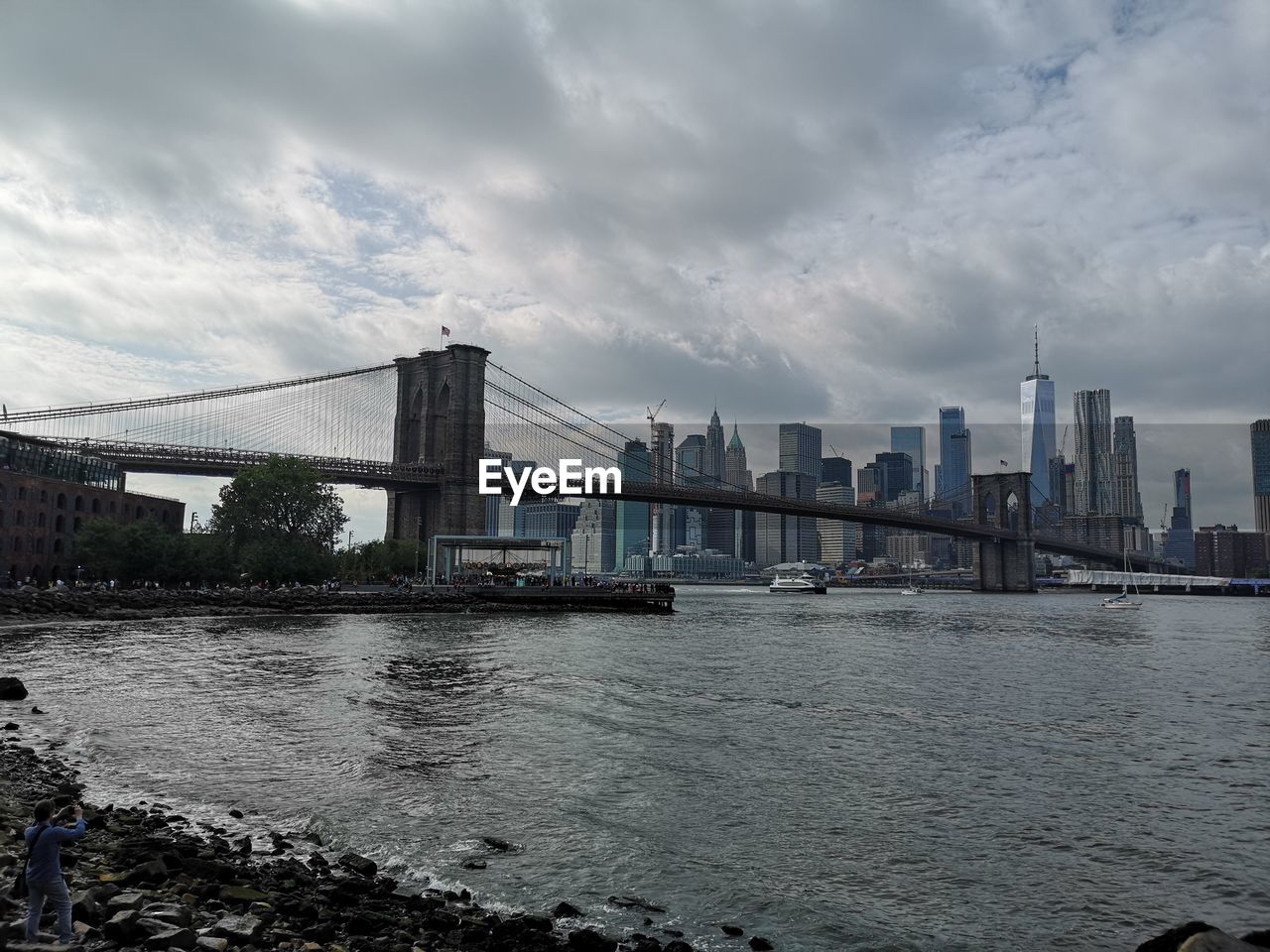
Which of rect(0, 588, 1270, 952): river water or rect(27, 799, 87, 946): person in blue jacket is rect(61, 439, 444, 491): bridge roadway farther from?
rect(27, 799, 87, 946): person in blue jacket

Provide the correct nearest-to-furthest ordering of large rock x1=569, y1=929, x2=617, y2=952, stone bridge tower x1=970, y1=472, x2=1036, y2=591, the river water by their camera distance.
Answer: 1. large rock x1=569, y1=929, x2=617, y2=952
2. the river water
3. stone bridge tower x1=970, y1=472, x2=1036, y2=591

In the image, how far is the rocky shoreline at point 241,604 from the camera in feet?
172

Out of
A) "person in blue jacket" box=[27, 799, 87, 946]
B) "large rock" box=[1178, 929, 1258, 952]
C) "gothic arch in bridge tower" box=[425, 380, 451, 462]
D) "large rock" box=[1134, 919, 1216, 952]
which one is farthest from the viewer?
"gothic arch in bridge tower" box=[425, 380, 451, 462]

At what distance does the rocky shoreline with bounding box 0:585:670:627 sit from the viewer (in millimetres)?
52469

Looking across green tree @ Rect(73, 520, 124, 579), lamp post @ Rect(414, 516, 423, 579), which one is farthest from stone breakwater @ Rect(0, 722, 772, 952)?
lamp post @ Rect(414, 516, 423, 579)

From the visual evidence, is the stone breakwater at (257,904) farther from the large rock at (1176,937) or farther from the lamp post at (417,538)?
the lamp post at (417,538)

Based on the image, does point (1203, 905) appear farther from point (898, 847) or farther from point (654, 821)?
point (654, 821)

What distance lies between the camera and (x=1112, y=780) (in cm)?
1788

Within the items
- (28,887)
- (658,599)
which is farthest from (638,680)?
(658,599)

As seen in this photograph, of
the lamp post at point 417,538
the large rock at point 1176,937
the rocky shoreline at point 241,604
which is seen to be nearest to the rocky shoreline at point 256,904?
the large rock at point 1176,937

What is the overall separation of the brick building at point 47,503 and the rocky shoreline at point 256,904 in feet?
219

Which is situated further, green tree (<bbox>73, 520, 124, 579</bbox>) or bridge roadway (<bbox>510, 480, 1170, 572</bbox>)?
bridge roadway (<bbox>510, 480, 1170, 572</bbox>)

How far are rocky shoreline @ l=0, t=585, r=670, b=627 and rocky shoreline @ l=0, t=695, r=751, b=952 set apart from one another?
43717 mm

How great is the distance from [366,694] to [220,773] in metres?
10.1
